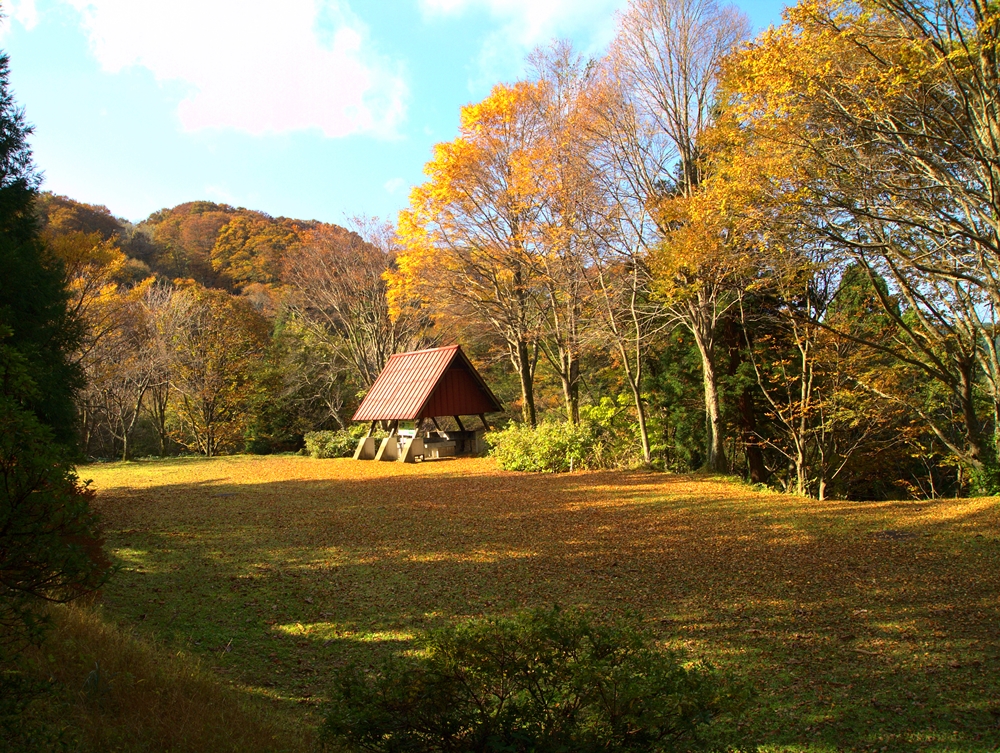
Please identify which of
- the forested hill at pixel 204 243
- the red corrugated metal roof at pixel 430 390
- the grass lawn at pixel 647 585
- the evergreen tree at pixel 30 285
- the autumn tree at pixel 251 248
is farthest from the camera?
the autumn tree at pixel 251 248

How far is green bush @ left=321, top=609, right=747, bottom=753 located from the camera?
2.69m

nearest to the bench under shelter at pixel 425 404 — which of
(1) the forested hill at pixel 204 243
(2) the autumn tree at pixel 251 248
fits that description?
(1) the forested hill at pixel 204 243

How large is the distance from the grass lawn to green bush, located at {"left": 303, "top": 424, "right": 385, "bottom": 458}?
10368 millimetres

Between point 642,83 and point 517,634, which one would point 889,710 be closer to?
point 517,634

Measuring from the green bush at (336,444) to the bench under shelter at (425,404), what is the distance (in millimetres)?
1170

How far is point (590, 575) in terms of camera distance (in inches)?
278

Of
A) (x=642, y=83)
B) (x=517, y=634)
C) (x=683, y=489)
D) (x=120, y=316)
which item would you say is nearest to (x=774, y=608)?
(x=517, y=634)

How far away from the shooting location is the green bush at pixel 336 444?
75.1ft

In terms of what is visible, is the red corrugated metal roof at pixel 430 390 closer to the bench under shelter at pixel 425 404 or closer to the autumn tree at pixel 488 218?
the bench under shelter at pixel 425 404

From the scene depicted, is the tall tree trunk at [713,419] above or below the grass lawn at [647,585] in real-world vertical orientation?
above

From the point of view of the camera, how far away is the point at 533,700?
2955 millimetres

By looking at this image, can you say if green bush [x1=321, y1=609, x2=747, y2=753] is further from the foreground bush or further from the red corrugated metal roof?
the foreground bush

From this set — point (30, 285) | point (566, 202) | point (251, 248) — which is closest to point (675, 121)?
point (566, 202)

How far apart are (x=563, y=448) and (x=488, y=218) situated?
20.7ft
